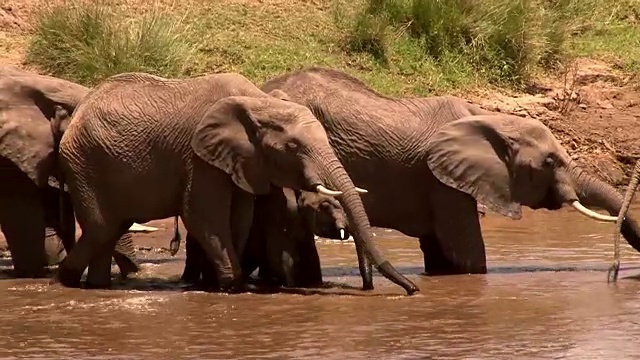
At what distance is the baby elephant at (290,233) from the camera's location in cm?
1179

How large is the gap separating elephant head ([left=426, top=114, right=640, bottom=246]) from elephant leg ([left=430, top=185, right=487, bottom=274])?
11 centimetres

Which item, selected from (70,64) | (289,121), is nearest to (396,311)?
(289,121)

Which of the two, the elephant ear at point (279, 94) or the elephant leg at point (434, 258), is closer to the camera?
the elephant ear at point (279, 94)

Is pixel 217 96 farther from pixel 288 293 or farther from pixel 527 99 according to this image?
→ pixel 527 99

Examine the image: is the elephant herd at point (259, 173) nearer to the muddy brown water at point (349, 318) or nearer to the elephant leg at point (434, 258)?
the elephant leg at point (434, 258)

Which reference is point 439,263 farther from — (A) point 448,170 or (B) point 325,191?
(B) point 325,191

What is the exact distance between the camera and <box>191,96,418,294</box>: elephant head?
11148 millimetres

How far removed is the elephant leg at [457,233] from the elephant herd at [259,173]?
0.01m

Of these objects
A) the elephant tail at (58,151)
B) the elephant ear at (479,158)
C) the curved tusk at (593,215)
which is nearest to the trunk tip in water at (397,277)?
the elephant ear at (479,158)

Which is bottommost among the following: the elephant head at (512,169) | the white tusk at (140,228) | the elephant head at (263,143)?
the white tusk at (140,228)

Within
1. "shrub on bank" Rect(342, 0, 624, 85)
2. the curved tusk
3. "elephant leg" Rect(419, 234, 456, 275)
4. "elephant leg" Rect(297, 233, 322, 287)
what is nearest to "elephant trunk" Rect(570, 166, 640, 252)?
the curved tusk

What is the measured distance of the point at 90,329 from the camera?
10117 mm

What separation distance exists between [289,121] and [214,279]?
4.25 ft

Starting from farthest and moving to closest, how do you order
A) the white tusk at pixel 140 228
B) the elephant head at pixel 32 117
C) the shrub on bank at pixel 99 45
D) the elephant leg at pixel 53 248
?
the shrub on bank at pixel 99 45 → the white tusk at pixel 140 228 → the elephant leg at pixel 53 248 → the elephant head at pixel 32 117
